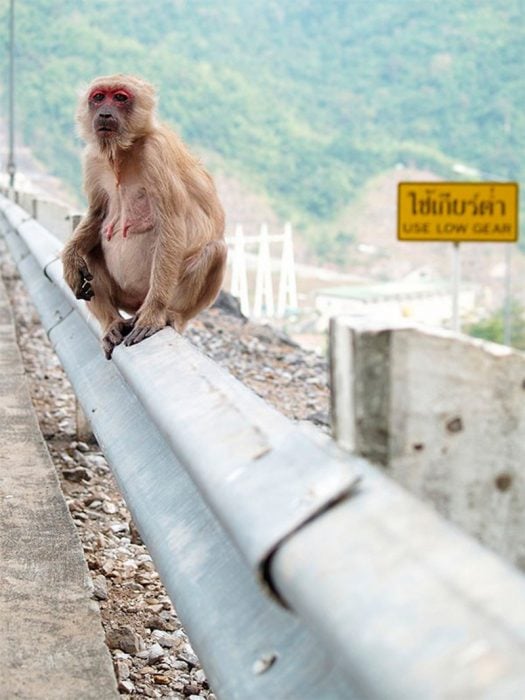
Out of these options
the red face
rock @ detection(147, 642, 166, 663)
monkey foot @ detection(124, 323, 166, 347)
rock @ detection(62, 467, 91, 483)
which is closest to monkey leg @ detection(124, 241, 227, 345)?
monkey foot @ detection(124, 323, 166, 347)

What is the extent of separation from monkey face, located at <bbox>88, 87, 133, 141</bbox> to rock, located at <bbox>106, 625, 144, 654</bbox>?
7.53ft

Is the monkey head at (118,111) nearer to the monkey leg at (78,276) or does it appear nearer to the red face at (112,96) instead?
the red face at (112,96)

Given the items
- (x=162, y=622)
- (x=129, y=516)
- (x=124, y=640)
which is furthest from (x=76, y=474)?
(x=124, y=640)

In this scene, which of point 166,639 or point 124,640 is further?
point 166,639

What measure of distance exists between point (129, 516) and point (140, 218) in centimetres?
128

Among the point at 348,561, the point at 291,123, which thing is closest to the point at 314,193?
the point at 291,123

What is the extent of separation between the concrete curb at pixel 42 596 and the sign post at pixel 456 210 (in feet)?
27.5

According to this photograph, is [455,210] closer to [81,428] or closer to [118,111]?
[81,428]

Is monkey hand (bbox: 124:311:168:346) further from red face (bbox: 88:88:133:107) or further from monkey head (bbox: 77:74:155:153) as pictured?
red face (bbox: 88:88:133:107)

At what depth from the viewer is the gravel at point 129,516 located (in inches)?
129

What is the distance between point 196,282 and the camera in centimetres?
494

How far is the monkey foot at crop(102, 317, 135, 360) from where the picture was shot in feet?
13.3

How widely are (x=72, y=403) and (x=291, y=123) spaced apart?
310ft

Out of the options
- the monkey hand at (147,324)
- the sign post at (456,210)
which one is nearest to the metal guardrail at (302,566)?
the monkey hand at (147,324)
